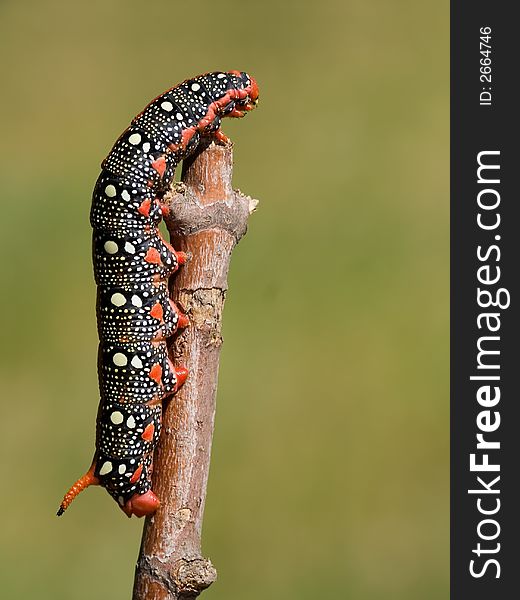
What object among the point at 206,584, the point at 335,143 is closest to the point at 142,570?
the point at 206,584

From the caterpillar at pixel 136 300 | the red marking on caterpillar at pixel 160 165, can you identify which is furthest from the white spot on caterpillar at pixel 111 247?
the red marking on caterpillar at pixel 160 165

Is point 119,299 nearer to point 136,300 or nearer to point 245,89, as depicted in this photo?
point 136,300

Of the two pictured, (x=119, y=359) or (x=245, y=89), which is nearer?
(x=119, y=359)

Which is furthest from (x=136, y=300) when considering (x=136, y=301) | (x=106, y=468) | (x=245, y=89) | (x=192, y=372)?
(x=245, y=89)

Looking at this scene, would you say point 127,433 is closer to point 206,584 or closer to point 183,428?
point 183,428

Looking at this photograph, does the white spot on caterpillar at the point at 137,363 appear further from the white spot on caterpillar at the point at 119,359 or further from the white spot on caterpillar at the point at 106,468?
the white spot on caterpillar at the point at 106,468

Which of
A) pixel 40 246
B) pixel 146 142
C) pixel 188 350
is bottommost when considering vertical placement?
pixel 188 350

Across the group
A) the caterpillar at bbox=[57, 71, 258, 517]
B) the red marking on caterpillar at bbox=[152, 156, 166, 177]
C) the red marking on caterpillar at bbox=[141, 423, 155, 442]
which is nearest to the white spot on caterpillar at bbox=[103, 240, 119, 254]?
the caterpillar at bbox=[57, 71, 258, 517]
